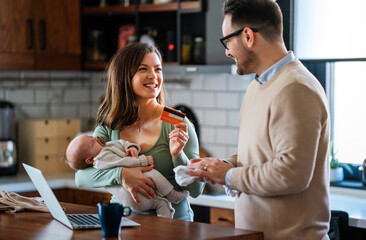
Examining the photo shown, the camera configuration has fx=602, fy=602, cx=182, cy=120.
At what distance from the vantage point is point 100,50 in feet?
14.9

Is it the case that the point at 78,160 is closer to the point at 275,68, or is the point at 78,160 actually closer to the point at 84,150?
the point at 84,150

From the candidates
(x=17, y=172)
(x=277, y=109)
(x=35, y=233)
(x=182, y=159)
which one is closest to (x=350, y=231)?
(x=182, y=159)

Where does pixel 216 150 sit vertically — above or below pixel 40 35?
below

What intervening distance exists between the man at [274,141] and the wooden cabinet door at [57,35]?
2.34m

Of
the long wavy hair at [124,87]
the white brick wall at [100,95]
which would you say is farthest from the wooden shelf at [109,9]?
the long wavy hair at [124,87]

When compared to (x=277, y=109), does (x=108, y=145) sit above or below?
below

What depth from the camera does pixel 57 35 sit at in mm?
4312

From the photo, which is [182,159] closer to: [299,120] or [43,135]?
[299,120]

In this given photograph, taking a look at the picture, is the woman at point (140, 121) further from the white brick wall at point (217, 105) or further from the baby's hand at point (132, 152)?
the white brick wall at point (217, 105)

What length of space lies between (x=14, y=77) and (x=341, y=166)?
94.7 inches

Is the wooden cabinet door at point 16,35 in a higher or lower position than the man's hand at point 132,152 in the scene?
higher

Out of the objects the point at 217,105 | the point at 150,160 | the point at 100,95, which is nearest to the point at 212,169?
the point at 150,160

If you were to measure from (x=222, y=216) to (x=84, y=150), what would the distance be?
1.15m

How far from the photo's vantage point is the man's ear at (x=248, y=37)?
2.08 meters
